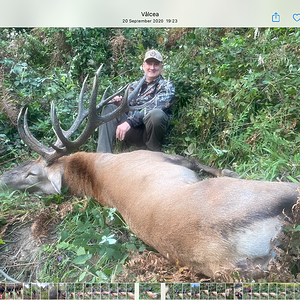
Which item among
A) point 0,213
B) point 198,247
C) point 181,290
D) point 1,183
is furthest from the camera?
point 1,183

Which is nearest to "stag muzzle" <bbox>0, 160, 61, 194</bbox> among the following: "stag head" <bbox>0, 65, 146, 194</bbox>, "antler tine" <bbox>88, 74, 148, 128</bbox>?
"stag head" <bbox>0, 65, 146, 194</bbox>

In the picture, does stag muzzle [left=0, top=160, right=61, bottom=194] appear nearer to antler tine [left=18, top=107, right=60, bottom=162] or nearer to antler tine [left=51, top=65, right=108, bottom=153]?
antler tine [left=18, top=107, right=60, bottom=162]

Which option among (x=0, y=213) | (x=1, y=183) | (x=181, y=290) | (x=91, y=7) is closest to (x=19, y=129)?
(x=1, y=183)

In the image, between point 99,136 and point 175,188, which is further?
point 99,136

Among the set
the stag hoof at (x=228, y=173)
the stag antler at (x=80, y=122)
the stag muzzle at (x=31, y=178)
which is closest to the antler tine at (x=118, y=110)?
the stag antler at (x=80, y=122)

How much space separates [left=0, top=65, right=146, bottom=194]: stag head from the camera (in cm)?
270

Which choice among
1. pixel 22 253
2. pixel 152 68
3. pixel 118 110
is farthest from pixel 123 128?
pixel 22 253

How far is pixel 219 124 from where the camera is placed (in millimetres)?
2637

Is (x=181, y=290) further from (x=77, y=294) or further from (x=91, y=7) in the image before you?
(x=91, y=7)

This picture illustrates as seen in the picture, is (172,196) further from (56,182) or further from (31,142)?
(31,142)

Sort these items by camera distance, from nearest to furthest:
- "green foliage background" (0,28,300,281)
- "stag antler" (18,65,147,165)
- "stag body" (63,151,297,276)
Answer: "stag body" (63,151,297,276)
"green foliage background" (0,28,300,281)
"stag antler" (18,65,147,165)

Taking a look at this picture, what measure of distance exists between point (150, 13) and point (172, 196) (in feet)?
5.21

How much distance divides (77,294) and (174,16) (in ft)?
7.53

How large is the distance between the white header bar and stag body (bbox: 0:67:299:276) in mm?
712
